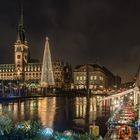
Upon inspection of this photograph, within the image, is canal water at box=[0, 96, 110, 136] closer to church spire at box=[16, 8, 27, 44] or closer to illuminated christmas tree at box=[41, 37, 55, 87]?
illuminated christmas tree at box=[41, 37, 55, 87]

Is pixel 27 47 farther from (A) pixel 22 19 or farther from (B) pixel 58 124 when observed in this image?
(B) pixel 58 124

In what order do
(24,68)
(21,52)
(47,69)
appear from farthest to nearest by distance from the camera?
(21,52) < (24,68) < (47,69)

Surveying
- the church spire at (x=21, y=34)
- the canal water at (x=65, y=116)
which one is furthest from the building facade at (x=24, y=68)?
the canal water at (x=65, y=116)

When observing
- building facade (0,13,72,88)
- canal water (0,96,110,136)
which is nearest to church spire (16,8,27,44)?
building facade (0,13,72,88)

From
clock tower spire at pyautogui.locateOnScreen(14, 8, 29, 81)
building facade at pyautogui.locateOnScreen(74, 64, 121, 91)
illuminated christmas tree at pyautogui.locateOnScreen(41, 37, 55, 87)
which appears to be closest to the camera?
illuminated christmas tree at pyautogui.locateOnScreen(41, 37, 55, 87)

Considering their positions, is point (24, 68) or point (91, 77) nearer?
point (91, 77)

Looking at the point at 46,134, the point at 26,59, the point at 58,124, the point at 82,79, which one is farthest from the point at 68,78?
the point at 46,134

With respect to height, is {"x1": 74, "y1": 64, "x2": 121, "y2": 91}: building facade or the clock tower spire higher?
the clock tower spire

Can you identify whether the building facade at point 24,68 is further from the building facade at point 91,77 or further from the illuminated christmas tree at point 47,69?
the illuminated christmas tree at point 47,69

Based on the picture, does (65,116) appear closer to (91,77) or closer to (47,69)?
(47,69)

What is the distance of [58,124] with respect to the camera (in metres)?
28.3

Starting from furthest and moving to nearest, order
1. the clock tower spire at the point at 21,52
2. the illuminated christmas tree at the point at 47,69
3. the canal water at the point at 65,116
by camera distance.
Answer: the clock tower spire at the point at 21,52 < the illuminated christmas tree at the point at 47,69 < the canal water at the point at 65,116

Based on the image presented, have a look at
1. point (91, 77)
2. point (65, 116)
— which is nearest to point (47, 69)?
point (91, 77)

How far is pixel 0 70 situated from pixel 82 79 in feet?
86.8
